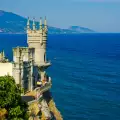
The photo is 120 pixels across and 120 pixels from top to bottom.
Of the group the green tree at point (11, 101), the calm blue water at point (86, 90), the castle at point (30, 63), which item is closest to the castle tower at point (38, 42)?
the castle at point (30, 63)

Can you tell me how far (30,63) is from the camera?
6006cm

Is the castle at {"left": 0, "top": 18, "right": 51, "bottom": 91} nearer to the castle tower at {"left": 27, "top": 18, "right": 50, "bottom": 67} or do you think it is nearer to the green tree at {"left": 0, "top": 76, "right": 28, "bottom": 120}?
the castle tower at {"left": 27, "top": 18, "right": 50, "bottom": 67}

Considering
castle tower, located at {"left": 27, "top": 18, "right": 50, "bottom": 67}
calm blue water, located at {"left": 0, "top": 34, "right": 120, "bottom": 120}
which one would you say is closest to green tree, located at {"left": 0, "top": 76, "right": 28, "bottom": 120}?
castle tower, located at {"left": 27, "top": 18, "right": 50, "bottom": 67}

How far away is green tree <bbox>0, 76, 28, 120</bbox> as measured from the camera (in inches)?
1719

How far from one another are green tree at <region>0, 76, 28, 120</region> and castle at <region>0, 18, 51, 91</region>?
34.8 feet

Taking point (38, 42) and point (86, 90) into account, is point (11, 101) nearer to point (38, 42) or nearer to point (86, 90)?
point (38, 42)

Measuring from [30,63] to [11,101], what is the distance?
16492 mm

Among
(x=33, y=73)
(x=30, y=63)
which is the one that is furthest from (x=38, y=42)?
(x=30, y=63)

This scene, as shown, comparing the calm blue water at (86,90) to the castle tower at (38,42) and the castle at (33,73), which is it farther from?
the castle at (33,73)

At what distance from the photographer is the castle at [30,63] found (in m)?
57.1

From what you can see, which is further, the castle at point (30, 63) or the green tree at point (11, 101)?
the castle at point (30, 63)

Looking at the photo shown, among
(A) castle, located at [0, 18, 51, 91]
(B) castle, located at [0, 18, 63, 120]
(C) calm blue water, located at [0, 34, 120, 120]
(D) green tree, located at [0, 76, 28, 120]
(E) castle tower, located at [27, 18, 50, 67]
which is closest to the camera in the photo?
(D) green tree, located at [0, 76, 28, 120]

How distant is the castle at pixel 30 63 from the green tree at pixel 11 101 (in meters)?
10.6

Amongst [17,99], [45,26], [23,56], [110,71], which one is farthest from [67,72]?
[17,99]
